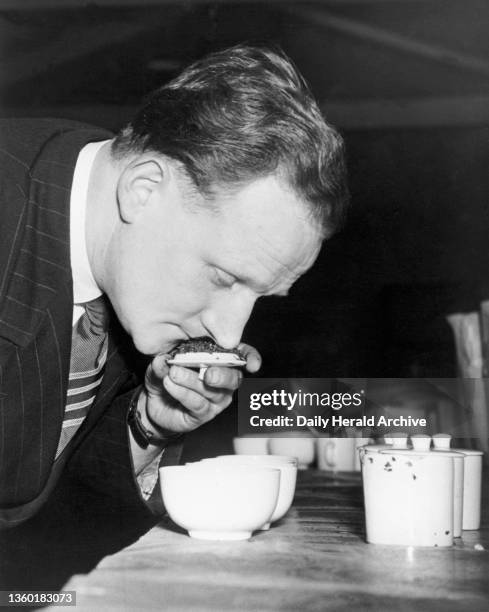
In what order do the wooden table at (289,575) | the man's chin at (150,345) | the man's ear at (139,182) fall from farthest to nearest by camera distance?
the man's chin at (150,345)
the man's ear at (139,182)
the wooden table at (289,575)

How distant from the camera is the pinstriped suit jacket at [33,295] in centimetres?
83

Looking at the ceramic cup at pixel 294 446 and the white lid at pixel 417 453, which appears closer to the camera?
the white lid at pixel 417 453

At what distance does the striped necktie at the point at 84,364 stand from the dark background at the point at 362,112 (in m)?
0.30

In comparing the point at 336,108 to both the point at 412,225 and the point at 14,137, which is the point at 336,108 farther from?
the point at 14,137

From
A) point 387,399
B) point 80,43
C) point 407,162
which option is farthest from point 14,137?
point 407,162

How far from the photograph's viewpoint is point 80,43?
1290 millimetres

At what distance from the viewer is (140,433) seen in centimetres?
114

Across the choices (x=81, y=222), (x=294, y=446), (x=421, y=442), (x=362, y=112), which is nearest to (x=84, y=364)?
(x=81, y=222)

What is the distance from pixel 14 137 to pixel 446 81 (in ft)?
2.33

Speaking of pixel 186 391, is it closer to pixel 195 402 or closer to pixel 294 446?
pixel 195 402

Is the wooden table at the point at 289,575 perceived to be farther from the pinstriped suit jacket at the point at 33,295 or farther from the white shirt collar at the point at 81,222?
the white shirt collar at the point at 81,222

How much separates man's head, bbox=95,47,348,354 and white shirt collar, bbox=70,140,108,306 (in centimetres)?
4

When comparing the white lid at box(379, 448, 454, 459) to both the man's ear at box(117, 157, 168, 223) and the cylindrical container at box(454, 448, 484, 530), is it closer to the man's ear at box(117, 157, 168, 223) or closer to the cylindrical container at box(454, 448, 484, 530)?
the cylindrical container at box(454, 448, 484, 530)

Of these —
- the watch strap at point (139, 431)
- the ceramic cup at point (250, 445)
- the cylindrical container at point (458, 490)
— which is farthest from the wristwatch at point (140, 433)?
the cylindrical container at point (458, 490)
